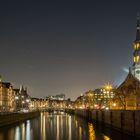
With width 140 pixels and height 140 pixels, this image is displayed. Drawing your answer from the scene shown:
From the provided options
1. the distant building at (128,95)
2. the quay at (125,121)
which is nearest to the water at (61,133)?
the quay at (125,121)

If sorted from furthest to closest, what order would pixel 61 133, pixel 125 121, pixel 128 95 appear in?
pixel 128 95 → pixel 61 133 → pixel 125 121

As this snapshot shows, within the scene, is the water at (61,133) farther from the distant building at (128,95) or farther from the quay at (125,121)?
the distant building at (128,95)

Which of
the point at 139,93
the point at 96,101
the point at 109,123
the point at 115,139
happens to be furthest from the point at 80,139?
the point at 96,101

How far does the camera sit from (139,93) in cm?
11312

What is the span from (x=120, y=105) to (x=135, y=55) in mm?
76048

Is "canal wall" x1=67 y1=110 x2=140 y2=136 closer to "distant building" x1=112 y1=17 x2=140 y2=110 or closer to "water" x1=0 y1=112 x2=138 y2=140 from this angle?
"water" x1=0 y1=112 x2=138 y2=140

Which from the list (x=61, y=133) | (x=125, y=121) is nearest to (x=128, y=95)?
(x=61, y=133)

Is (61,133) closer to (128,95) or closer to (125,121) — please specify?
(125,121)

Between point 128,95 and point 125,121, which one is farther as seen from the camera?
point 128,95

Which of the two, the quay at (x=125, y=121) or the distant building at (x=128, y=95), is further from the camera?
the distant building at (x=128, y=95)

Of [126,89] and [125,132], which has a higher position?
[126,89]

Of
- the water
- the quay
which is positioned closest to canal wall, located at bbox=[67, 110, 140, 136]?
the quay

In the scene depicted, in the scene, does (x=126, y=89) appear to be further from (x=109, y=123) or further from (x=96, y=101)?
(x=96, y=101)

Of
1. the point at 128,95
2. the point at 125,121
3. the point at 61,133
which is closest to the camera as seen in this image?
the point at 125,121
